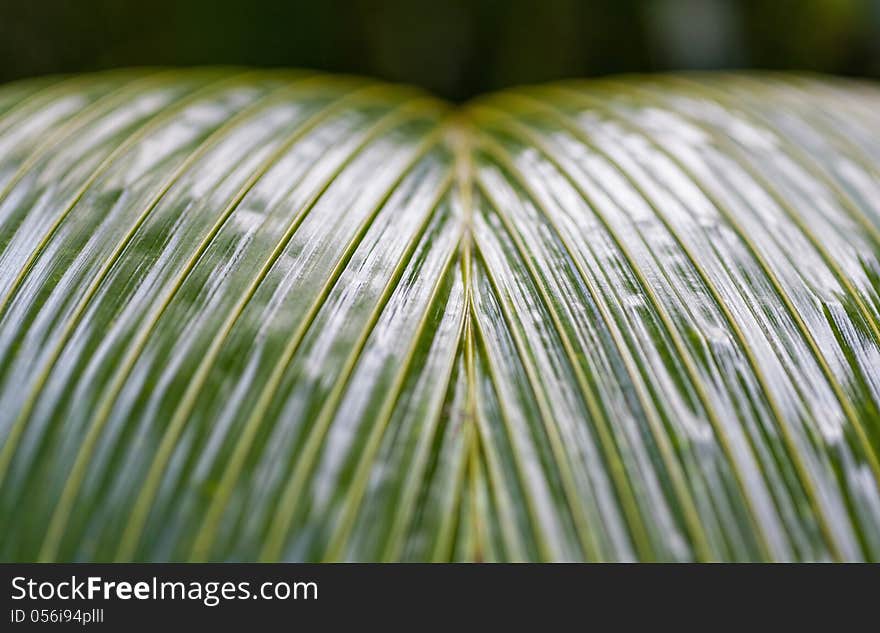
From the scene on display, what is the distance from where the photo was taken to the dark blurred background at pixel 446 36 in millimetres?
1174

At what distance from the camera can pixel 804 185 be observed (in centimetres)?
64

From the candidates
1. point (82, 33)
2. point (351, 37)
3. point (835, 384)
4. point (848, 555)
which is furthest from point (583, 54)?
point (848, 555)

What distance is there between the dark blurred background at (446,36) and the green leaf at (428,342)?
544 mm

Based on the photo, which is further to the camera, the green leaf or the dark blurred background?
the dark blurred background

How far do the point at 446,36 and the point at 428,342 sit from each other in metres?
0.89

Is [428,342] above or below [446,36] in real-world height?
below

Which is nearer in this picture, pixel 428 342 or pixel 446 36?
pixel 428 342

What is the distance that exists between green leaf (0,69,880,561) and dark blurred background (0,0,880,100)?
54 centimetres

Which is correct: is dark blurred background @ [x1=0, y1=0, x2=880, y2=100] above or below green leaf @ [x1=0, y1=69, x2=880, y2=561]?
above

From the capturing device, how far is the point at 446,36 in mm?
1238

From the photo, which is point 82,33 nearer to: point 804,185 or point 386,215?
point 386,215

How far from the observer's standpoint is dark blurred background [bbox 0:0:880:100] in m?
1.17

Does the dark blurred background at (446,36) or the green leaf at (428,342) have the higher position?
the dark blurred background at (446,36)
